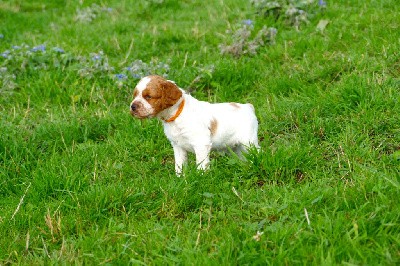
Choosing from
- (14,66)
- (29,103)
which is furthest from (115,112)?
(14,66)

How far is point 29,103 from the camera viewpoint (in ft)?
22.7

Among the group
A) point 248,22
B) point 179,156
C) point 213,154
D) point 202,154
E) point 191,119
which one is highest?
point 191,119

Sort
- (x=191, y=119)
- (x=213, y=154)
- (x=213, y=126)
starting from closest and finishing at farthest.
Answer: (x=191, y=119), (x=213, y=126), (x=213, y=154)

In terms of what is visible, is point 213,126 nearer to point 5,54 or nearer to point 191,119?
point 191,119

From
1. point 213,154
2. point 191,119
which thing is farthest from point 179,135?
point 213,154

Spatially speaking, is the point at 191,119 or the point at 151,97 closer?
the point at 151,97

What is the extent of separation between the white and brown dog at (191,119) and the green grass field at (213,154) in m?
0.21

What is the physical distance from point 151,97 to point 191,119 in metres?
0.43

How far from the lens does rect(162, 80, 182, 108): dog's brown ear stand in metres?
4.64

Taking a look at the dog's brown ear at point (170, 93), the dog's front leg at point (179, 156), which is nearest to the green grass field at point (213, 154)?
the dog's front leg at point (179, 156)

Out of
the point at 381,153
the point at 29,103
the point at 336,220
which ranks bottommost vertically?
the point at 29,103

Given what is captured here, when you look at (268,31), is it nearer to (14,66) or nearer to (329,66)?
(329,66)

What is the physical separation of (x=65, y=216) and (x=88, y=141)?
174 cm

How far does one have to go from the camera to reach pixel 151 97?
15.1ft
